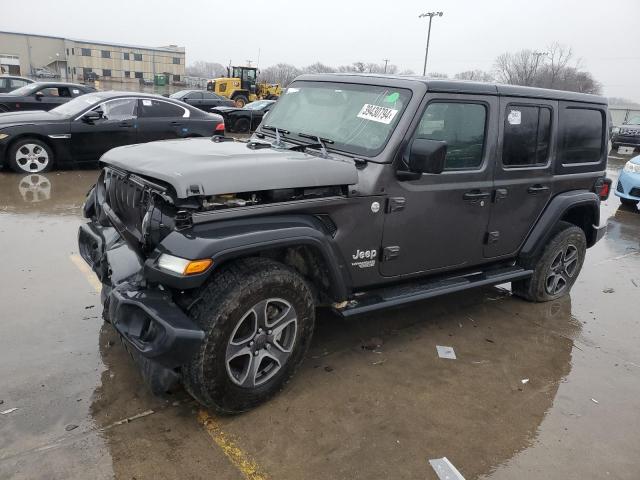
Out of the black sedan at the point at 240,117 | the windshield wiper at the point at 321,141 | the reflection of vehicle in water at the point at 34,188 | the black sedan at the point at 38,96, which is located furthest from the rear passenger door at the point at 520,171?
the black sedan at the point at 240,117

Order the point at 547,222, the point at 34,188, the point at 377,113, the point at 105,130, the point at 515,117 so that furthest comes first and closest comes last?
the point at 105,130
the point at 34,188
the point at 547,222
the point at 515,117
the point at 377,113

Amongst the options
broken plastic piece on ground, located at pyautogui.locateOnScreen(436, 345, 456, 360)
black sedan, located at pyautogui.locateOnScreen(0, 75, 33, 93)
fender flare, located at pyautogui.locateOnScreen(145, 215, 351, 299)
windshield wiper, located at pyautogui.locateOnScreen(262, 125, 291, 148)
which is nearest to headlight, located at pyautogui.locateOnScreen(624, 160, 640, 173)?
broken plastic piece on ground, located at pyautogui.locateOnScreen(436, 345, 456, 360)

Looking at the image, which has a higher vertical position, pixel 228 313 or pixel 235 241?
pixel 235 241

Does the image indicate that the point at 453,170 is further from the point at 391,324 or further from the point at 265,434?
the point at 265,434

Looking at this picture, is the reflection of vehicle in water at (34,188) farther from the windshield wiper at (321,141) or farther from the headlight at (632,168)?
the headlight at (632,168)

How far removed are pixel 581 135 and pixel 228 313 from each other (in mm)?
3898

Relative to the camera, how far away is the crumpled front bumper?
2.49 metres

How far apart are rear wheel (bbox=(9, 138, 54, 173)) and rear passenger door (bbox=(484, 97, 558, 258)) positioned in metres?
8.03

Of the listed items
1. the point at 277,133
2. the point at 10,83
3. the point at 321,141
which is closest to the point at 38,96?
the point at 10,83

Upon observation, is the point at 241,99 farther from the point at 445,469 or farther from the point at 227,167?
the point at 445,469

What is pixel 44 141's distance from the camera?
8828mm

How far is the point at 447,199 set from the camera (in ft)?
12.2

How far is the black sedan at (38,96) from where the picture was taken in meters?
12.8

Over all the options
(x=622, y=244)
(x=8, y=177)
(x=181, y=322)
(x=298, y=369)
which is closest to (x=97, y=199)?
(x=181, y=322)
